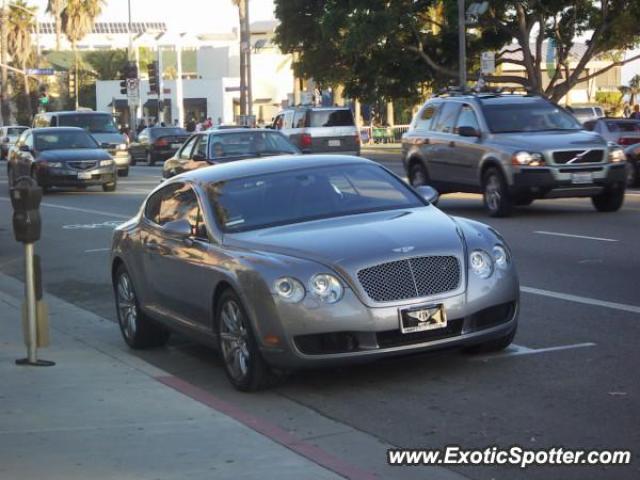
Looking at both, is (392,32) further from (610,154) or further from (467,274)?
(467,274)

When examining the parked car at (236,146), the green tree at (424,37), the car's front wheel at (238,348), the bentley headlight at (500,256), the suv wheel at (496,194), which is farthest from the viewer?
the green tree at (424,37)

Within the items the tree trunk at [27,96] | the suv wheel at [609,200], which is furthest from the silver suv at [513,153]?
the tree trunk at [27,96]

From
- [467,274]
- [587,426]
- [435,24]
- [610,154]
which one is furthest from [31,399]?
[435,24]

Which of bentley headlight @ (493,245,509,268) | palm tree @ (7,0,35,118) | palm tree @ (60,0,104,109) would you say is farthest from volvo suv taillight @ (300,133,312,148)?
palm tree @ (60,0,104,109)

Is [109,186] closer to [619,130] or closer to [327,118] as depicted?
[327,118]

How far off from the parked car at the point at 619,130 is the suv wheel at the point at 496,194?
8764mm

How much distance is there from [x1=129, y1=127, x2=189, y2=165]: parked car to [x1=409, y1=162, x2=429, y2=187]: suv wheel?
1001 inches

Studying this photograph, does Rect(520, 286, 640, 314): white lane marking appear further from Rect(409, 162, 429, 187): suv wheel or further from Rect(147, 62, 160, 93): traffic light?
Rect(147, 62, 160, 93): traffic light

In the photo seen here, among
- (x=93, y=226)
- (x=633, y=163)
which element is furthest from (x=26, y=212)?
(x=633, y=163)

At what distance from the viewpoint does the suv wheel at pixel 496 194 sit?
1848 cm

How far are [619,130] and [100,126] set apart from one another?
56.8ft

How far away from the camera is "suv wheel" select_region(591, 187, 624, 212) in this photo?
18578 millimetres

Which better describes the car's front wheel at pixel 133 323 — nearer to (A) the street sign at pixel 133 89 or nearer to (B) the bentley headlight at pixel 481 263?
(B) the bentley headlight at pixel 481 263

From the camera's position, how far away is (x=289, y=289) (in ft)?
24.9
